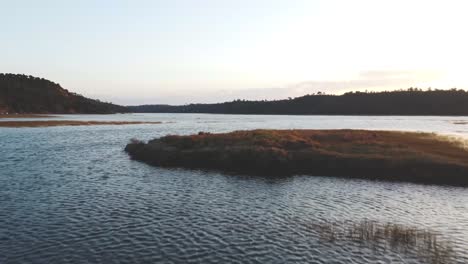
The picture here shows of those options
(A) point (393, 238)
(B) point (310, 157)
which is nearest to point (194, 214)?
(A) point (393, 238)

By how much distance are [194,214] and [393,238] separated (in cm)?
1524

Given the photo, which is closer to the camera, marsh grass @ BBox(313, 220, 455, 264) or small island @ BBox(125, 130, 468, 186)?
marsh grass @ BBox(313, 220, 455, 264)

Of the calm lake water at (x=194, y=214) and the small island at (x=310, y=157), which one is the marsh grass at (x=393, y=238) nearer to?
the calm lake water at (x=194, y=214)

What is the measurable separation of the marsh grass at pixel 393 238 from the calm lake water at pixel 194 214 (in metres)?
0.75

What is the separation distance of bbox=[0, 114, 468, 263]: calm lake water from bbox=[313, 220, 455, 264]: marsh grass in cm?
75

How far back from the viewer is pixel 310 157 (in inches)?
2207

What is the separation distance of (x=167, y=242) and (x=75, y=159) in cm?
4207

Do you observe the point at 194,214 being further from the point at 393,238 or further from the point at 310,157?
the point at 310,157

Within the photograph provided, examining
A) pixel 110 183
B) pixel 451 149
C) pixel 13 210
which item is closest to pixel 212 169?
pixel 110 183

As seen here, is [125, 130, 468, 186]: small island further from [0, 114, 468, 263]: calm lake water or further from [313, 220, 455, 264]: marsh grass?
[313, 220, 455, 264]: marsh grass

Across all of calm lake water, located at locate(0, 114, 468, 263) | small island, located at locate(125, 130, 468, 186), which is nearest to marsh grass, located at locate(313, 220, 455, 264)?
calm lake water, located at locate(0, 114, 468, 263)

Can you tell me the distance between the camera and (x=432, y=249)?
82.7ft

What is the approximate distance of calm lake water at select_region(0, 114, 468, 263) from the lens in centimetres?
2391

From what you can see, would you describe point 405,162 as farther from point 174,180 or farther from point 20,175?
point 20,175
